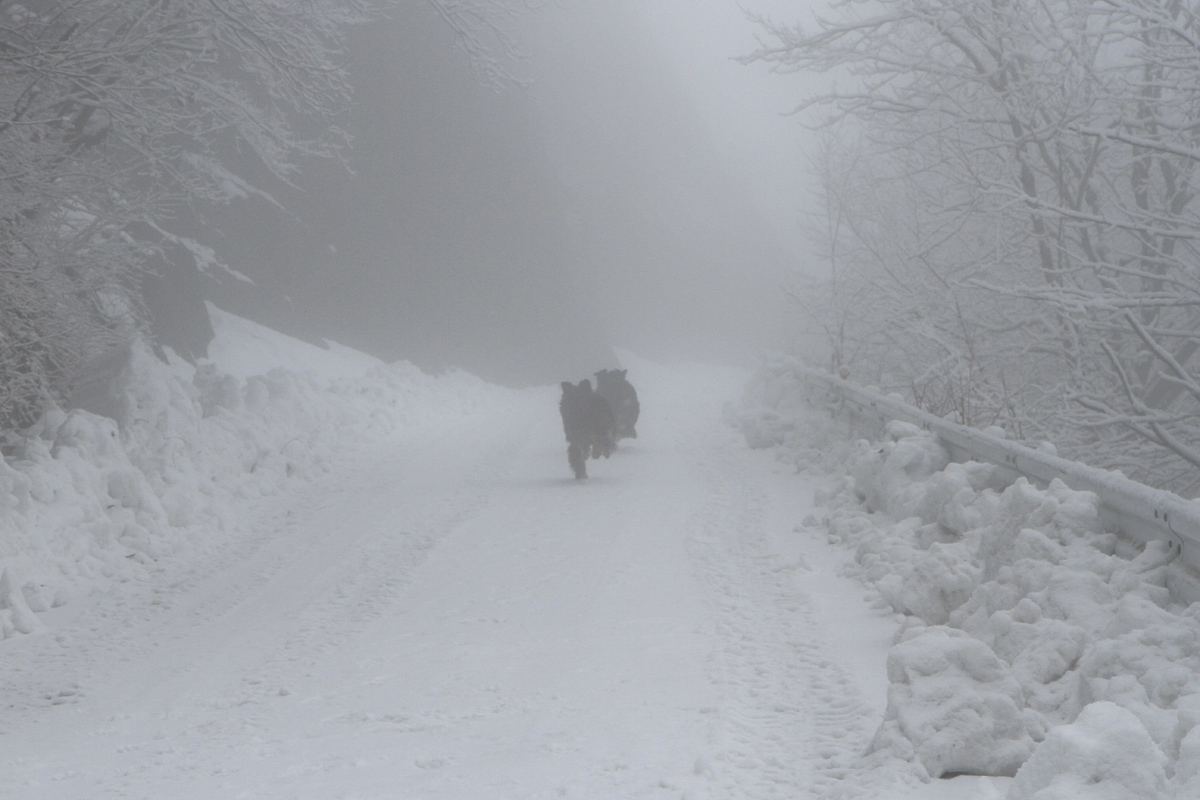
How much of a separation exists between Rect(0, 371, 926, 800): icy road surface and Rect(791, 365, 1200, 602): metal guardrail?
1375 mm

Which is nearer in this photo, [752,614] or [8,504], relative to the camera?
[752,614]

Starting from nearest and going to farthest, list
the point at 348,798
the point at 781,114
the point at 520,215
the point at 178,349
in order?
the point at 348,798
the point at 781,114
the point at 178,349
the point at 520,215

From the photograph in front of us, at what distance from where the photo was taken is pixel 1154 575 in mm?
4727

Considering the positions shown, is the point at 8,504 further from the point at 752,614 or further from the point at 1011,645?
the point at 1011,645

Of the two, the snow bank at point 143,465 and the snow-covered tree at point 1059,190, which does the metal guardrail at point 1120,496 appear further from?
the snow bank at point 143,465

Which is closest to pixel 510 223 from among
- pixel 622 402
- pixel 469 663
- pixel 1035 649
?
pixel 622 402

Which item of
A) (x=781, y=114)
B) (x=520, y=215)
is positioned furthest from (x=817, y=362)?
(x=520, y=215)

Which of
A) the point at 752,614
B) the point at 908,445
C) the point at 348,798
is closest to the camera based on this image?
the point at 348,798

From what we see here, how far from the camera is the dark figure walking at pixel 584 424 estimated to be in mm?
12484

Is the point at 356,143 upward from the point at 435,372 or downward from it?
upward

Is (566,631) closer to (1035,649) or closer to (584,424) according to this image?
(1035,649)

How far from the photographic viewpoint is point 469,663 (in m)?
5.84

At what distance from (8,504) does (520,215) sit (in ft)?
112

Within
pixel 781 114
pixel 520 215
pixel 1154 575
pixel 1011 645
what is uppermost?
pixel 520 215
